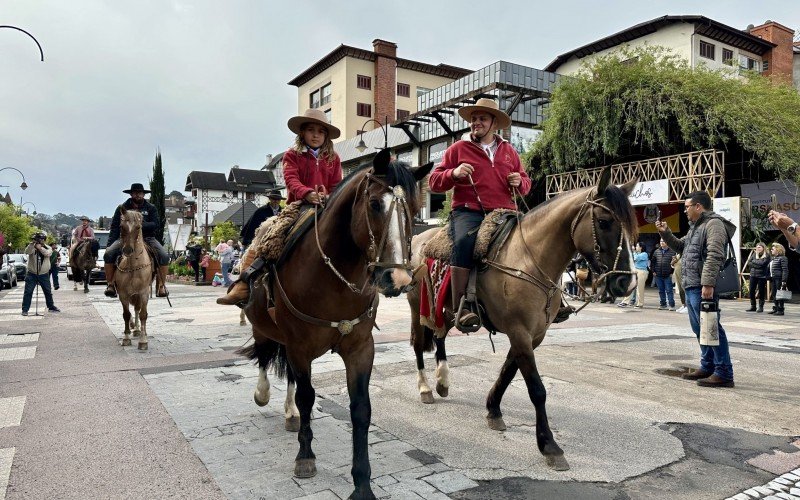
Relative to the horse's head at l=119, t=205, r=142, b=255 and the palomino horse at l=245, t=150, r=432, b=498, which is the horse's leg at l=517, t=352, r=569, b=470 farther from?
the horse's head at l=119, t=205, r=142, b=255

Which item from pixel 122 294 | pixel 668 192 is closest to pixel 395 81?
pixel 668 192

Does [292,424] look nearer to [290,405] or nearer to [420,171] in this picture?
[290,405]

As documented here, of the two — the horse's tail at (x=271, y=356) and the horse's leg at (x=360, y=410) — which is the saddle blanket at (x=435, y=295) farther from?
the horse's leg at (x=360, y=410)

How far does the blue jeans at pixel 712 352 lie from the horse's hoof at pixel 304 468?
16.5ft

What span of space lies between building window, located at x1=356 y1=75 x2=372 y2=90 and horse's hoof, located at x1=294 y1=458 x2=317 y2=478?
49747 millimetres

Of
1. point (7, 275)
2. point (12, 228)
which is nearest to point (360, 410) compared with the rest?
point (7, 275)

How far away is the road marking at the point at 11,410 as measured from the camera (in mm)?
4590

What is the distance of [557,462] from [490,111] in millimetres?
3147

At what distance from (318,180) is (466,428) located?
2.57 m

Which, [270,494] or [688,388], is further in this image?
[688,388]

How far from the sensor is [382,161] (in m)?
2.93

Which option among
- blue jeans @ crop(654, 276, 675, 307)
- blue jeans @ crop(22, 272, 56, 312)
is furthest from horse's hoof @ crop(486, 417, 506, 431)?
blue jeans @ crop(22, 272, 56, 312)

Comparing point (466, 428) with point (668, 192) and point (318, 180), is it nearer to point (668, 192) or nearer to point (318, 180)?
point (318, 180)

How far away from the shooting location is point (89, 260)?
17.2m
